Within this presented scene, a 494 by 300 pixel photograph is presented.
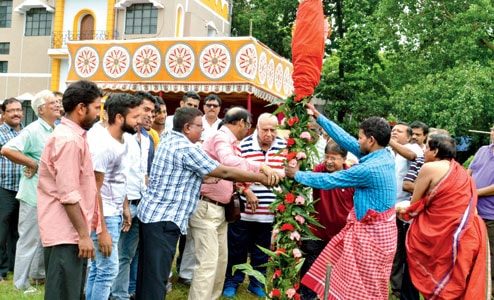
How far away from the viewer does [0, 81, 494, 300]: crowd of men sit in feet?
12.2

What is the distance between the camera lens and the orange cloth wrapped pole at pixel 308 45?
4.08 metres

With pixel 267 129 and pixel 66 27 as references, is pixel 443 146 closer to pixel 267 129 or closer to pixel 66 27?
pixel 267 129

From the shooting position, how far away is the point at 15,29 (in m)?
29.0

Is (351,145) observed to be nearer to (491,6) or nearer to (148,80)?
(148,80)

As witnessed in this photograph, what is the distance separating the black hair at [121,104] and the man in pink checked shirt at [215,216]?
0.98 metres

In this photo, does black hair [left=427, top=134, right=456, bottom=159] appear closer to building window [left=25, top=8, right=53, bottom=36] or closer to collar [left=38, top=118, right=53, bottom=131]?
collar [left=38, top=118, right=53, bottom=131]

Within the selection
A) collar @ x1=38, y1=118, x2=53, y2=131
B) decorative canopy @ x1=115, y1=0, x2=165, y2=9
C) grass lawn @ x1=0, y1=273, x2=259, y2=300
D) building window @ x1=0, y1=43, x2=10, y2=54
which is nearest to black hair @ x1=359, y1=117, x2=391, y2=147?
grass lawn @ x1=0, y1=273, x2=259, y2=300

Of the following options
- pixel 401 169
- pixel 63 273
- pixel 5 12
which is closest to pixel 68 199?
pixel 63 273

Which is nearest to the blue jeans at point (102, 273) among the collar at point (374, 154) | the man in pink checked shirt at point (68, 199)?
the man in pink checked shirt at point (68, 199)

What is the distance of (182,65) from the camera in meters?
15.2

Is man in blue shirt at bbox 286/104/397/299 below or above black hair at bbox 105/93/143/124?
below

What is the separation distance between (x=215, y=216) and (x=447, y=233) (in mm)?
2063

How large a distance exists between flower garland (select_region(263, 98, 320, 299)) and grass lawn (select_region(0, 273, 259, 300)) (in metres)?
1.94

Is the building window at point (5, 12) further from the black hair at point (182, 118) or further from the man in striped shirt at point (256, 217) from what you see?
the black hair at point (182, 118)
